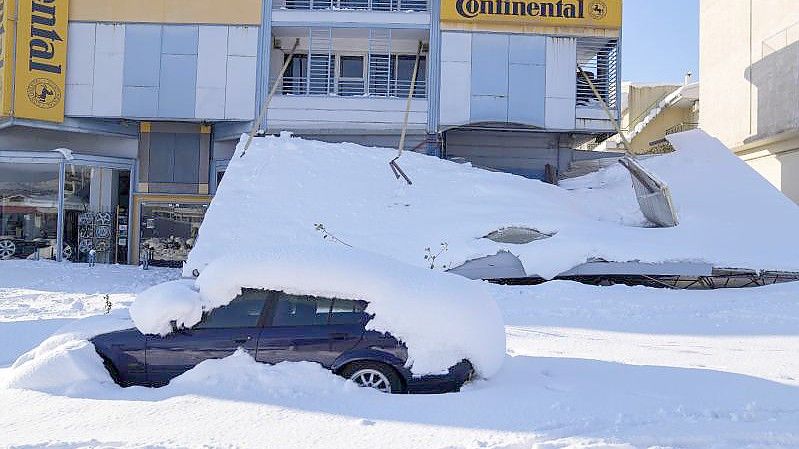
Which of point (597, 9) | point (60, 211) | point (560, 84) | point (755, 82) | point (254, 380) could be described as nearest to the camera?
point (254, 380)

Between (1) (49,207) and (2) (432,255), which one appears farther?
(1) (49,207)

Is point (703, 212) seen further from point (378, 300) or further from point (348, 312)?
point (348, 312)

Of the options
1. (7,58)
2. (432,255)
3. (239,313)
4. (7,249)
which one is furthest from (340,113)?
(239,313)

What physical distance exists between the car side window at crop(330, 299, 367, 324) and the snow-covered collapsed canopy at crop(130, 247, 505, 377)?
0.18ft

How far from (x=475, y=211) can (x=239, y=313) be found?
32.4 ft

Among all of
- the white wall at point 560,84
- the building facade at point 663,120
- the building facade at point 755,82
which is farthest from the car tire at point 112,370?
the building facade at point 663,120

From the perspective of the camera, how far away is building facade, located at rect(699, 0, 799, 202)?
21.0 m

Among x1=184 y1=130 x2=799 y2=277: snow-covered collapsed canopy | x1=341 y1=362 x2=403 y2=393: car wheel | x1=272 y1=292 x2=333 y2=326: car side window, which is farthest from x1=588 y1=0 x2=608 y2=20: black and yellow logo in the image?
x1=341 y1=362 x2=403 y2=393: car wheel

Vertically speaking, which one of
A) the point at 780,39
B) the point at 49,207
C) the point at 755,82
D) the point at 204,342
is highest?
the point at 780,39

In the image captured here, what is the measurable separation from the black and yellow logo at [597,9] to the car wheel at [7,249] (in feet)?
63.4

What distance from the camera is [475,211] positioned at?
48.0 ft

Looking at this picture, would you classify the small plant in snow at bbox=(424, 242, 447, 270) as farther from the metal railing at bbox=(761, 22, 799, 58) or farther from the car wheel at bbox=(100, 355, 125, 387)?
the metal railing at bbox=(761, 22, 799, 58)

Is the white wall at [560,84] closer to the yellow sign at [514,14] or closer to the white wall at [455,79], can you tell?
the yellow sign at [514,14]

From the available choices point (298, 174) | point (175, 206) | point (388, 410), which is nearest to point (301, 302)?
point (388, 410)
